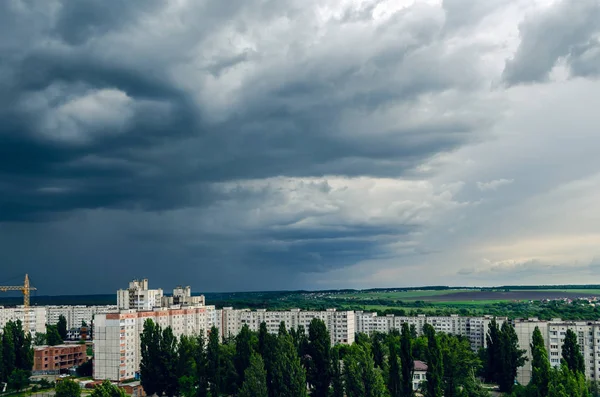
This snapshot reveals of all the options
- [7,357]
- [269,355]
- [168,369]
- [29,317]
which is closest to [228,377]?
[168,369]

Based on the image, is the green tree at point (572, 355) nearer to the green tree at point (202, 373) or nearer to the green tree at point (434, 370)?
the green tree at point (434, 370)

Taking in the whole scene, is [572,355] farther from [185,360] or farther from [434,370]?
[185,360]

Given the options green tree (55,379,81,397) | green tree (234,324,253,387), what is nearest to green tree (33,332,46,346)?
green tree (55,379,81,397)

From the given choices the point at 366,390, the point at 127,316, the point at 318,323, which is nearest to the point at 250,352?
the point at 318,323

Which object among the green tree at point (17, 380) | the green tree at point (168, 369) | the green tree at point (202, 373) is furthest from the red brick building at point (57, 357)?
the green tree at point (202, 373)

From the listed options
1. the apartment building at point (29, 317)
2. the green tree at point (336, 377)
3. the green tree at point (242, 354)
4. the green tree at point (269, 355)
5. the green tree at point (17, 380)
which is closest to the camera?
the green tree at point (269, 355)

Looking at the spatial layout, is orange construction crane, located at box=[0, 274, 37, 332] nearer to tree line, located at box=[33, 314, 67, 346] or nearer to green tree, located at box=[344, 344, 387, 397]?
tree line, located at box=[33, 314, 67, 346]

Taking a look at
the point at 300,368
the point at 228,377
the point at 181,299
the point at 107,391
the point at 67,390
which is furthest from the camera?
the point at 181,299
